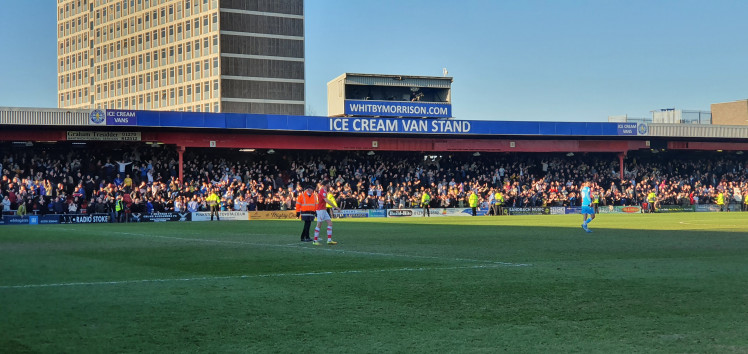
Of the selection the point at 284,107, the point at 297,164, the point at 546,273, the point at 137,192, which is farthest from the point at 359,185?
the point at 284,107

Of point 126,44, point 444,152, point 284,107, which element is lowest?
point 444,152

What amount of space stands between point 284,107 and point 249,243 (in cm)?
9106

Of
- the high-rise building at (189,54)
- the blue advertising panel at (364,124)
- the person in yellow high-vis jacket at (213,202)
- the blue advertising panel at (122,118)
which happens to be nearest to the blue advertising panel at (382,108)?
the blue advertising panel at (364,124)

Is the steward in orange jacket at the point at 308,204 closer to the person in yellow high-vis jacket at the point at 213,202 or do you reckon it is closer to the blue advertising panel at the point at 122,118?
the person in yellow high-vis jacket at the point at 213,202

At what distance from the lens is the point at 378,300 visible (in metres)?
10.5

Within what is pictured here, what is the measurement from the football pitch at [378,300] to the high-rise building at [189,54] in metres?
93.3

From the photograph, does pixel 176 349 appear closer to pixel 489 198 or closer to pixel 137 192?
pixel 137 192

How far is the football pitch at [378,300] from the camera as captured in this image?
25.3 feet

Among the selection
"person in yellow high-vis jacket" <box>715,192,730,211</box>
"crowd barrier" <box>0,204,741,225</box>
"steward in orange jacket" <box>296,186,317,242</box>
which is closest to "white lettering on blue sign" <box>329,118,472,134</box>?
"crowd barrier" <box>0,204,741,225</box>

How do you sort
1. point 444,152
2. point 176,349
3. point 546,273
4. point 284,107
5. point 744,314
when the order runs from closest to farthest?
point 176,349 < point 744,314 < point 546,273 < point 444,152 < point 284,107

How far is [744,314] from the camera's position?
30.1 ft

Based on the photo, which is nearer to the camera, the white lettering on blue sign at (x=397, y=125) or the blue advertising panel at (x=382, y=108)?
the white lettering on blue sign at (x=397, y=125)

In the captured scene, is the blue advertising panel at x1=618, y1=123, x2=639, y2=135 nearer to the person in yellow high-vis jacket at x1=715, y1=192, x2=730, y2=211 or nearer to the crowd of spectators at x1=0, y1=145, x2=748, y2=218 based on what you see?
the crowd of spectators at x1=0, y1=145, x2=748, y2=218

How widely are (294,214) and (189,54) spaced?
76.5 meters
